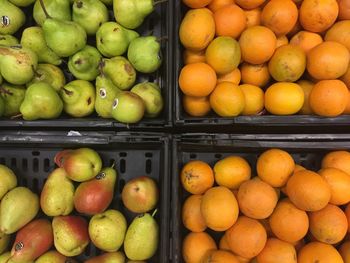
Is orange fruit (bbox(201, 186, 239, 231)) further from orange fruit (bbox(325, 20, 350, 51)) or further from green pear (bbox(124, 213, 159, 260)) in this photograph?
orange fruit (bbox(325, 20, 350, 51))

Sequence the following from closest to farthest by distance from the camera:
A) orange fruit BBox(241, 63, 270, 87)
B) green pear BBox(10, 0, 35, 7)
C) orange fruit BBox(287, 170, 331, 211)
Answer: orange fruit BBox(287, 170, 331, 211), orange fruit BBox(241, 63, 270, 87), green pear BBox(10, 0, 35, 7)

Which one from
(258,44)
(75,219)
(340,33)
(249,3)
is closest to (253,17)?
(249,3)

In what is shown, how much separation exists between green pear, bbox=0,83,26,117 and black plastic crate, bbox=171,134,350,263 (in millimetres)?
511

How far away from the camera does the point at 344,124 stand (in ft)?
2.94

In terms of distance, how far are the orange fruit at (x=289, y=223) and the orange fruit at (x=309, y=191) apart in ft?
0.06

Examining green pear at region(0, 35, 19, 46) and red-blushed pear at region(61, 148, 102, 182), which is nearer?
red-blushed pear at region(61, 148, 102, 182)

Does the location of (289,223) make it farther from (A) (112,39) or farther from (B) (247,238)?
(A) (112,39)

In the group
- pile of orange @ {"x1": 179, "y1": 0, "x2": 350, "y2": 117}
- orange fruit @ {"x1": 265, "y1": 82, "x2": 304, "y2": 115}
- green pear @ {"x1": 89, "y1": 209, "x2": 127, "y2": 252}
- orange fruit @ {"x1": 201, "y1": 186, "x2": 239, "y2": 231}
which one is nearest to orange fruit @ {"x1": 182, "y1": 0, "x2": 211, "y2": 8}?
pile of orange @ {"x1": 179, "y1": 0, "x2": 350, "y2": 117}

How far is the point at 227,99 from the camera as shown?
0.88m

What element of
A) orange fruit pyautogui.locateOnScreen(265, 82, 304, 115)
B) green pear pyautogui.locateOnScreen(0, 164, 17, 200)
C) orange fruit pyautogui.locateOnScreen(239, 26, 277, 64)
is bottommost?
green pear pyautogui.locateOnScreen(0, 164, 17, 200)

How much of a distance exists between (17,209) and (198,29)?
2.36ft

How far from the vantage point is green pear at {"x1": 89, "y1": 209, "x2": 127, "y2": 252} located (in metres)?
0.86

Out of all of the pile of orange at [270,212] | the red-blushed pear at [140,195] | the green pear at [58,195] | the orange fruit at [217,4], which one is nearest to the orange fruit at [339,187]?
→ the pile of orange at [270,212]

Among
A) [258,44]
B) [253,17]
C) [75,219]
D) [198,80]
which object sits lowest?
[75,219]
